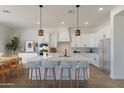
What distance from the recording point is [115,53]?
23.2 feet

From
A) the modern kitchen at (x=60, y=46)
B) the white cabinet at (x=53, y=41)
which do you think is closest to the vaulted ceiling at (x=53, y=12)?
the modern kitchen at (x=60, y=46)

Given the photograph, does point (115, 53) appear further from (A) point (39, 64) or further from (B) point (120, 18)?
(A) point (39, 64)

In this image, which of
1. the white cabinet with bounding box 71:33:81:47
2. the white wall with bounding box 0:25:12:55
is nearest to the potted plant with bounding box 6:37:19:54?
the white wall with bounding box 0:25:12:55

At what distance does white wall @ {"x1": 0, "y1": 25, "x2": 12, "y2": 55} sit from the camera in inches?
432

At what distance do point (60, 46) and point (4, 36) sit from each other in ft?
11.8

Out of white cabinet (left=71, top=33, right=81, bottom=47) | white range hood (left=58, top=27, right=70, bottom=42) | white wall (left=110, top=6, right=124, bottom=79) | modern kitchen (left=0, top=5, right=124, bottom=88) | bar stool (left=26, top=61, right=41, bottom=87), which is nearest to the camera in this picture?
bar stool (left=26, top=61, right=41, bottom=87)

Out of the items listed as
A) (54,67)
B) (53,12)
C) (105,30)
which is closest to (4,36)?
(53,12)

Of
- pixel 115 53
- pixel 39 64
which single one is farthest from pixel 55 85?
pixel 115 53

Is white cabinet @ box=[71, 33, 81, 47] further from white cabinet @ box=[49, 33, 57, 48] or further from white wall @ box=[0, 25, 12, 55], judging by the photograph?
white wall @ box=[0, 25, 12, 55]

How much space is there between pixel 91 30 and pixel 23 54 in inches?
187

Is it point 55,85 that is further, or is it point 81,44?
point 81,44
